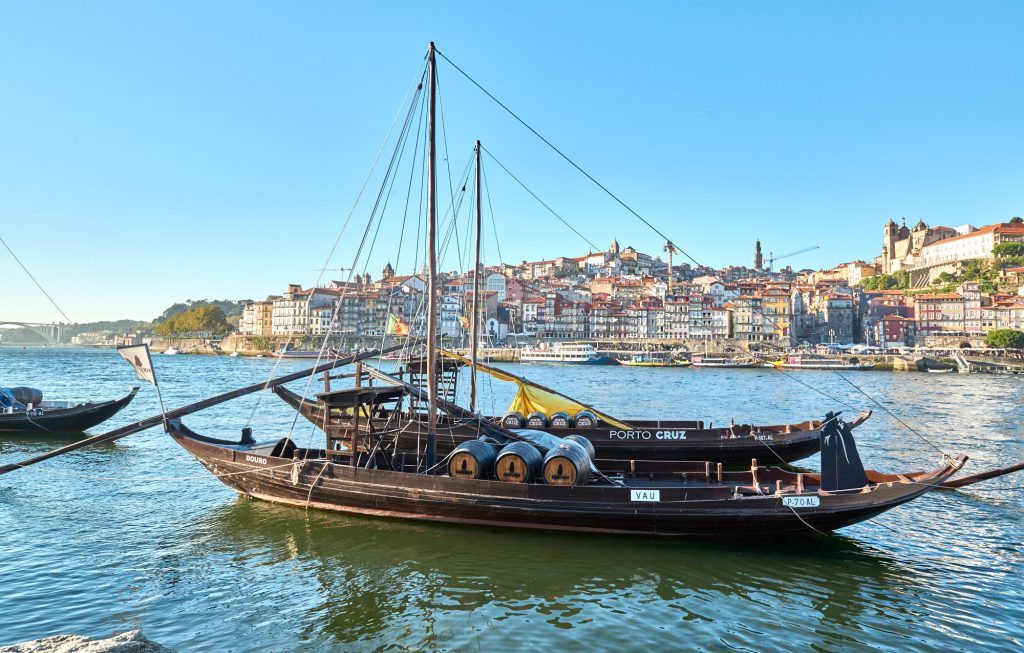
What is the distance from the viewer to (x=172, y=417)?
1373cm

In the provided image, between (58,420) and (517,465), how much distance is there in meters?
21.5

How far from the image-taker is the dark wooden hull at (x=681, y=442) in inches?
691

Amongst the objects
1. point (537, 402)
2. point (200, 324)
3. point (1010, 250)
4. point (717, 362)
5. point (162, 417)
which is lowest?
point (717, 362)

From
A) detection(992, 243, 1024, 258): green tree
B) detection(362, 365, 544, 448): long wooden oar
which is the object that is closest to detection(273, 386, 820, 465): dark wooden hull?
detection(362, 365, 544, 448): long wooden oar

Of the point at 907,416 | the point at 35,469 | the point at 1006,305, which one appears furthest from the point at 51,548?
the point at 1006,305

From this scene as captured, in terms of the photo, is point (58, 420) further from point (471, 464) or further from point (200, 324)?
point (200, 324)

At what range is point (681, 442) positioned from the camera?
1802cm

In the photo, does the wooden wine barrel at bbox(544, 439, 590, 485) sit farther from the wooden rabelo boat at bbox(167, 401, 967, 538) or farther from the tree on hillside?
the tree on hillside

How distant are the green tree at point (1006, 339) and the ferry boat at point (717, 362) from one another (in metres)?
34.1

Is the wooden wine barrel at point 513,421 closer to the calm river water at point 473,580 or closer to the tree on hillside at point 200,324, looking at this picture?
the calm river water at point 473,580

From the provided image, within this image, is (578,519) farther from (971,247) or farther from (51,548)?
(971,247)

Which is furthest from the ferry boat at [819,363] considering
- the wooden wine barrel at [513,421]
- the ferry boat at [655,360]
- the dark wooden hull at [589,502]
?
the dark wooden hull at [589,502]

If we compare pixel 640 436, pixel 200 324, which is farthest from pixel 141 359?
pixel 200 324

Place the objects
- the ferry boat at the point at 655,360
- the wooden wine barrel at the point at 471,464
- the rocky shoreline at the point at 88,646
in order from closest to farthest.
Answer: the rocky shoreline at the point at 88,646, the wooden wine barrel at the point at 471,464, the ferry boat at the point at 655,360
